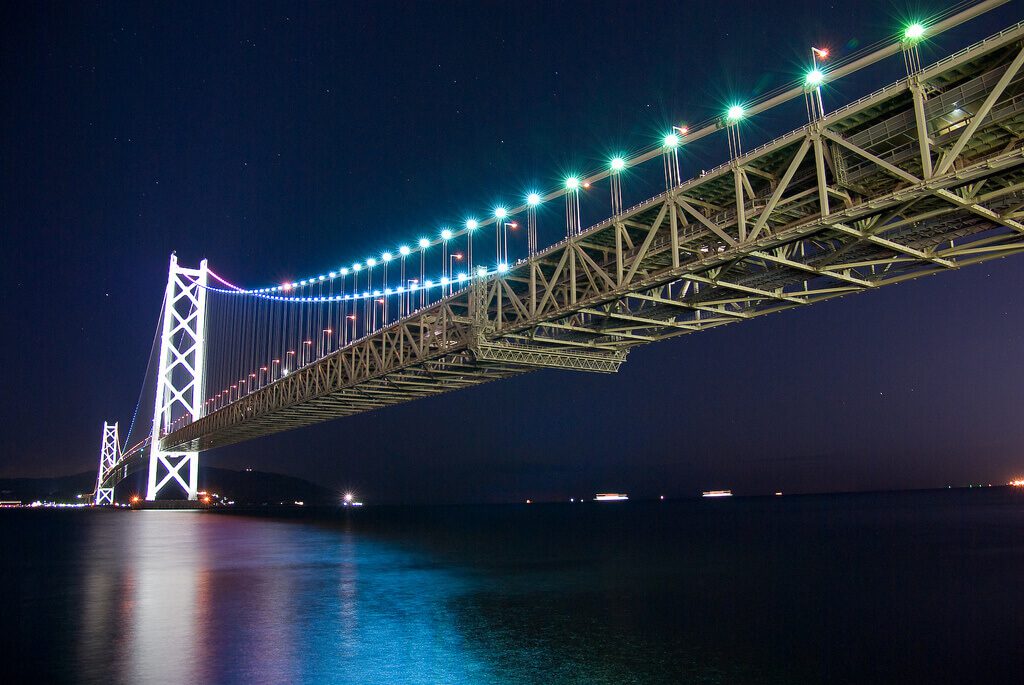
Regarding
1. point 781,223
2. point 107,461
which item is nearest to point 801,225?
point 781,223

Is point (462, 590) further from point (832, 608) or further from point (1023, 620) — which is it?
point (1023, 620)

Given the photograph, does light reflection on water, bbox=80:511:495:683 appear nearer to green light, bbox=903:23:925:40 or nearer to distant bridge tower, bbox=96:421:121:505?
green light, bbox=903:23:925:40

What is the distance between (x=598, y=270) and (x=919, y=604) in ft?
40.7

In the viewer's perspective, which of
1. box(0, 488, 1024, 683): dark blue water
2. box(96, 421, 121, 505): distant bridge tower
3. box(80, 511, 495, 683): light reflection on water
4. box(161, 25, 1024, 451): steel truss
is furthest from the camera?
box(96, 421, 121, 505): distant bridge tower

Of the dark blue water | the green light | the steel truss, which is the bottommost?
the dark blue water

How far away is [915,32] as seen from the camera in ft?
47.0

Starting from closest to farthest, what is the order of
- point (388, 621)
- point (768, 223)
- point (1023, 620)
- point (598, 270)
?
point (388, 621) → point (1023, 620) → point (768, 223) → point (598, 270)

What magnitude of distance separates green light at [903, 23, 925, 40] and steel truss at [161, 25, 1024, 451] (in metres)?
0.83

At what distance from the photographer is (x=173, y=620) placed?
14023 mm

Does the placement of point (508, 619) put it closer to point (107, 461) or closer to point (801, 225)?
point (801, 225)

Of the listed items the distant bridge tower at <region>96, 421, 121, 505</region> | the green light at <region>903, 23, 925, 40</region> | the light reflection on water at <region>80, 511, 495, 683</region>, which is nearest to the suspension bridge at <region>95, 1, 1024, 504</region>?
the green light at <region>903, 23, 925, 40</region>

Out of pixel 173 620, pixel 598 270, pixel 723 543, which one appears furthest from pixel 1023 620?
pixel 723 543

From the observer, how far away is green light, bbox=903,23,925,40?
46.9ft

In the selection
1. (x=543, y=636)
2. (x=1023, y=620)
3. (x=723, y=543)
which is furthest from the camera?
(x=723, y=543)
